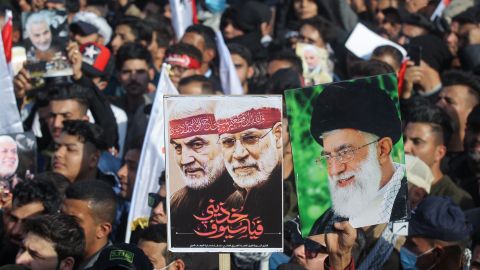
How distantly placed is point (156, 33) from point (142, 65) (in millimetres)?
1361

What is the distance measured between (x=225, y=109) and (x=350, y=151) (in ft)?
2.11

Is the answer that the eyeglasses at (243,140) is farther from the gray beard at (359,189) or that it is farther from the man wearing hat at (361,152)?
the gray beard at (359,189)

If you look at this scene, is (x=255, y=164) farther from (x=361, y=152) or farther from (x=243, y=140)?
(x=361, y=152)

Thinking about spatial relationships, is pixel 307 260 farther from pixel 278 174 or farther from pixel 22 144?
pixel 22 144

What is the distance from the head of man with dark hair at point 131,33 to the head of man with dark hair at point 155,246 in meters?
5.20

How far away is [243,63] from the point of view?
11688 mm

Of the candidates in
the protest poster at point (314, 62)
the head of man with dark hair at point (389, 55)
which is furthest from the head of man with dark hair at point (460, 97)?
the protest poster at point (314, 62)

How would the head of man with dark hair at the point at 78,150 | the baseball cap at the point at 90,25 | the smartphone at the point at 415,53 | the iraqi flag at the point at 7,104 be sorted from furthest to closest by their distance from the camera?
the baseball cap at the point at 90,25, the smartphone at the point at 415,53, the head of man with dark hair at the point at 78,150, the iraqi flag at the point at 7,104

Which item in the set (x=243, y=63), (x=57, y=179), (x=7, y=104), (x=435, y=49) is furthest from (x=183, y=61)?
(x=57, y=179)

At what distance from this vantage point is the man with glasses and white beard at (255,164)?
619cm

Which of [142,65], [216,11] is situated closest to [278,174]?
[142,65]

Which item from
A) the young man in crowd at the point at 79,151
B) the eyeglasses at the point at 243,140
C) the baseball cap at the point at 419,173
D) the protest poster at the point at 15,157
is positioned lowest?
the eyeglasses at the point at 243,140

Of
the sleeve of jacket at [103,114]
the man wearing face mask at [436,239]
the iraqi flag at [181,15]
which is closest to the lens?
the man wearing face mask at [436,239]

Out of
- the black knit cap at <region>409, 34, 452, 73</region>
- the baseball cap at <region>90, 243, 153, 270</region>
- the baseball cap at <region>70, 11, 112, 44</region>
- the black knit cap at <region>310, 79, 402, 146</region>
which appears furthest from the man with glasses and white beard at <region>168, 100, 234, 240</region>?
the baseball cap at <region>70, 11, 112, 44</region>
